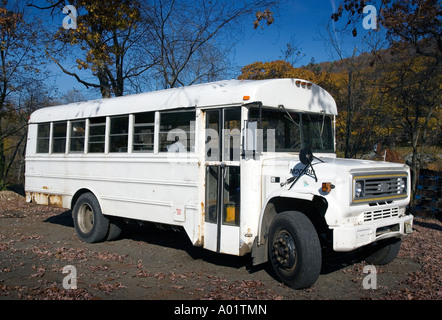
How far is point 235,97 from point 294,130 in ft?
3.45

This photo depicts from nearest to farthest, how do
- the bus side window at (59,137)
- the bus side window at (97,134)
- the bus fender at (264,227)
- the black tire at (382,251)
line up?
the bus fender at (264,227)
the black tire at (382,251)
the bus side window at (97,134)
the bus side window at (59,137)

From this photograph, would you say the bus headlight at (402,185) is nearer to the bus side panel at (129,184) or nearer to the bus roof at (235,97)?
the bus roof at (235,97)

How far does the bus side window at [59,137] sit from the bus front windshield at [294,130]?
4.90 meters

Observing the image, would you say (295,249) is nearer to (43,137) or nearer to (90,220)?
(90,220)

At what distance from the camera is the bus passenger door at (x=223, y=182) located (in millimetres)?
5566

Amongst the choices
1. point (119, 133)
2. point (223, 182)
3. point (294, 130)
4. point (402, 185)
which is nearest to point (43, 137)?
point (119, 133)

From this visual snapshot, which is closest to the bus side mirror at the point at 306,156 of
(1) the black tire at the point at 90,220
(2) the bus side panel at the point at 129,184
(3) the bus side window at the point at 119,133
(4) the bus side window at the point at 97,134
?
(2) the bus side panel at the point at 129,184

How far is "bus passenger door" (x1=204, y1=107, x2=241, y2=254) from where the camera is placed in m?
5.57

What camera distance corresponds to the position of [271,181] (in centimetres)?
541

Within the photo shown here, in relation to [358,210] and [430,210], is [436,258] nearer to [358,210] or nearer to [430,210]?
[358,210]

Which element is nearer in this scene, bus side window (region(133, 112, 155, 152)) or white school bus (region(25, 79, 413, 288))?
white school bus (region(25, 79, 413, 288))

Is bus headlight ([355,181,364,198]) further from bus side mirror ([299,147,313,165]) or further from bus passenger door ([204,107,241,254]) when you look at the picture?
bus passenger door ([204,107,241,254])

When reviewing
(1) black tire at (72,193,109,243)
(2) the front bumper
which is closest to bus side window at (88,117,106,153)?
(1) black tire at (72,193,109,243)

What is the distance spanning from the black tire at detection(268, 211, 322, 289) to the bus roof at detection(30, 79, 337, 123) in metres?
1.69
